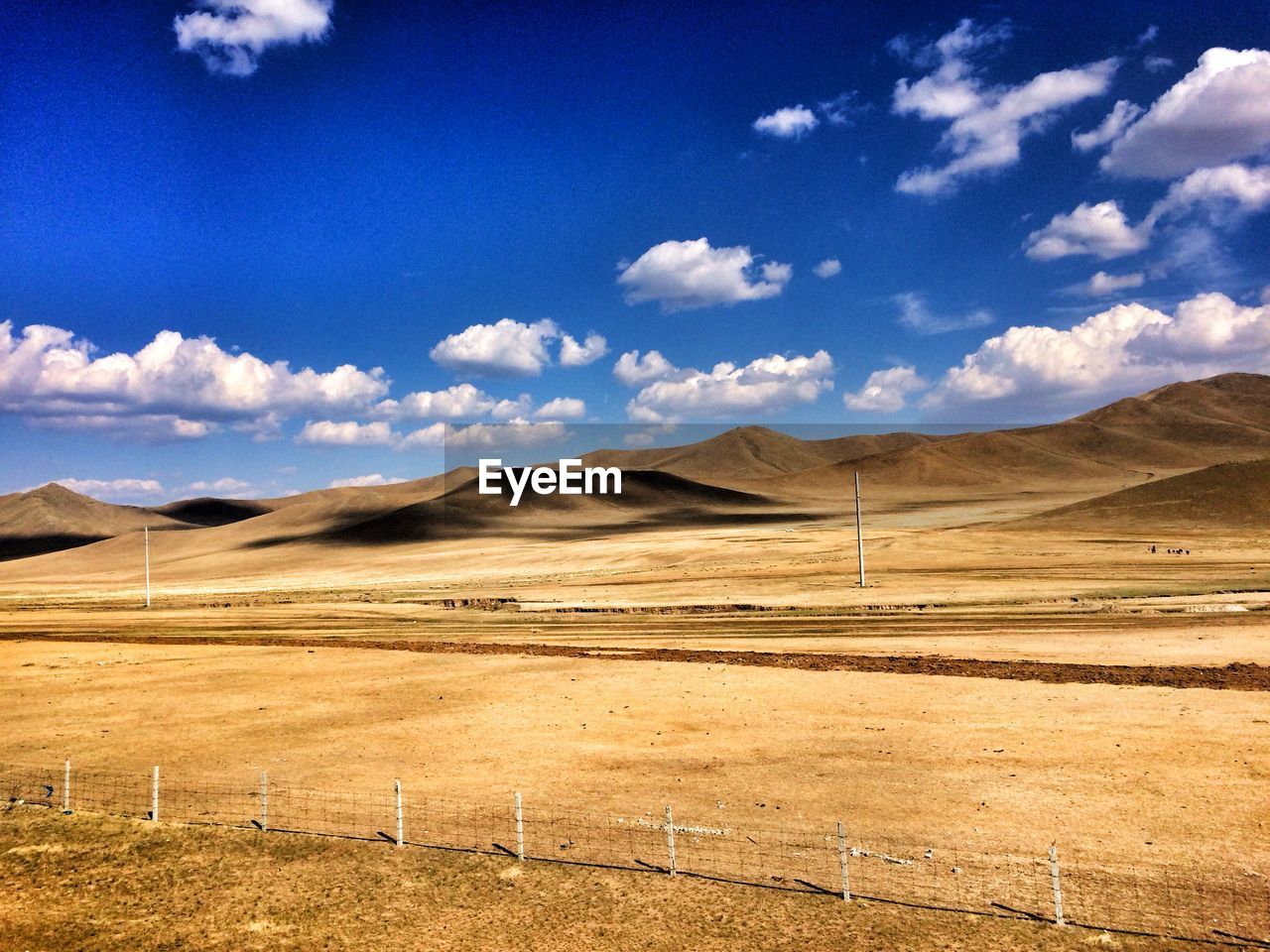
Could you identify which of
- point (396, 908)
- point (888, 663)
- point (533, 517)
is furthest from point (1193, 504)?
point (533, 517)

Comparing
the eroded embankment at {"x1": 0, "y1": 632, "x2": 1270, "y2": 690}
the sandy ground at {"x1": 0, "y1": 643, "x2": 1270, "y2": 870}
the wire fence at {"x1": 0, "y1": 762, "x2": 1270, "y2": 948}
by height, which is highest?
the wire fence at {"x1": 0, "y1": 762, "x2": 1270, "y2": 948}

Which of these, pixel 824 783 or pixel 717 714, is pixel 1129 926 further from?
pixel 717 714

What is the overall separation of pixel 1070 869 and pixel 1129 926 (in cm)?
188

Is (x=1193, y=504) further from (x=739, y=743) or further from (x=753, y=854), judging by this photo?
(x=753, y=854)

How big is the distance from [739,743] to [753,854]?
7.11m

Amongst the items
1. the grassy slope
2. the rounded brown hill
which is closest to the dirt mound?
the rounded brown hill

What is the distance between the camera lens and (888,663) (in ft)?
104

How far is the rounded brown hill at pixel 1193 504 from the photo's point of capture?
319 ft

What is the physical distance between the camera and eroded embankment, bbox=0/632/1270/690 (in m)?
27.0

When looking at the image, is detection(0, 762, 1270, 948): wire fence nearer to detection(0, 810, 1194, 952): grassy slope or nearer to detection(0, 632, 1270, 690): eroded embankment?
detection(0, 810, 1194, 952): grassy slope

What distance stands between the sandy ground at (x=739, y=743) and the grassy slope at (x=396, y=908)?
3160 millimetres

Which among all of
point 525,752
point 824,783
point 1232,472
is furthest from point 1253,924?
point 1232,472

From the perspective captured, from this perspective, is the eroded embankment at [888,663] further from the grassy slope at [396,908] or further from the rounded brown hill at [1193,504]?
the rounded brown hill at [1193,504]

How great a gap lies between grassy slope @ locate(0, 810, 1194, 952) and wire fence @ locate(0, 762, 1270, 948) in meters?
0.46
